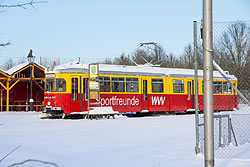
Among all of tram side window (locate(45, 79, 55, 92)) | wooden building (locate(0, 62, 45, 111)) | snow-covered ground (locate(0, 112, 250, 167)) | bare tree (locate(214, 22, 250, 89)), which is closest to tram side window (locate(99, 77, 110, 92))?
tram side window (locate(45, 79, 55, 92))

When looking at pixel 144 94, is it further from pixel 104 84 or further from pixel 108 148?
pixel 108 148

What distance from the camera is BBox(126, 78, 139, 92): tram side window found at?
23188 millimetres

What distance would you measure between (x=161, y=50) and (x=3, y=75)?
4525 centimetres

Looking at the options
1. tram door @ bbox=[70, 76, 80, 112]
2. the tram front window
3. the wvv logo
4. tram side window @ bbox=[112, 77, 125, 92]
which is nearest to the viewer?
tram door @ bbox=[70, 76, 80, 112]

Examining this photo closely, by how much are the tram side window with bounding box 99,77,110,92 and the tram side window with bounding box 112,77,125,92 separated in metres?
0.34

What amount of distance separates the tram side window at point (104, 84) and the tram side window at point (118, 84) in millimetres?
344

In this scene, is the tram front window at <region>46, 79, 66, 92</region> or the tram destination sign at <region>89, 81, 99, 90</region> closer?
the tram destination sign at <region>89, 81, 99, 90</region>

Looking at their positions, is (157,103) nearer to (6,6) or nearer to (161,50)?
(6,6)

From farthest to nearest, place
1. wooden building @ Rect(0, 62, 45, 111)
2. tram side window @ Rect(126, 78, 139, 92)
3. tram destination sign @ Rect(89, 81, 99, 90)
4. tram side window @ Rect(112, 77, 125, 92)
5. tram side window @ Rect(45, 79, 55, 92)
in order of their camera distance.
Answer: wooden building @ Rect(0, 62, 45, 111) < tram side window @ Rect(126, 78, 139, 92) < tram side window @ Rect(112, 77, 125, 92) < tram side window @ Rect(45, 79, 55, 92) < tram destination sign @ Rect(89, 81, 99, 90)

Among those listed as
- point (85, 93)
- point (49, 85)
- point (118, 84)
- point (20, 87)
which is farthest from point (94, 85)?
point (20, 87)

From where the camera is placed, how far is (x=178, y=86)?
25.5 m

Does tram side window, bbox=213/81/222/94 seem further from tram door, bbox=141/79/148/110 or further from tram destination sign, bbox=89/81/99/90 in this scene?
tram destination sign, bbox=89/81/99/90

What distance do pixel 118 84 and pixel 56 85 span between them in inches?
136

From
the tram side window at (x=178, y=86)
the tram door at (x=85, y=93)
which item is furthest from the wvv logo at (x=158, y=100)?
the tram door at (x=85, y=93)
